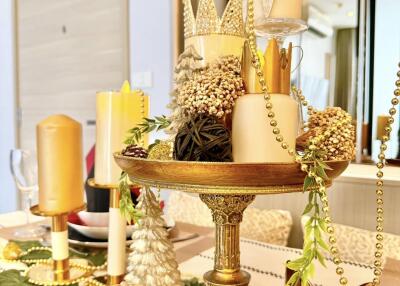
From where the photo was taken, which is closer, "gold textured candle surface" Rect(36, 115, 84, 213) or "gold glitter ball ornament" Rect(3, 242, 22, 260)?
"gold textured candle surface" Rect(36, 115, 84, 213)

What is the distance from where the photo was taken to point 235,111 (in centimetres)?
49

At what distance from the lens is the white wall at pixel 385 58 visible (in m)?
1.51

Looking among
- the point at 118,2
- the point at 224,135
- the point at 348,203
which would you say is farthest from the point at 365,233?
the point at 118,2

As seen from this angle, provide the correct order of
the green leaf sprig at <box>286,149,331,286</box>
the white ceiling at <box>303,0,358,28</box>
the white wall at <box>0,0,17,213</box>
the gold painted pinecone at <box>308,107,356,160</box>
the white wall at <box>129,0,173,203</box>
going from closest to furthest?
the green leaf sprig at <box>286,149,331,286</box> → the gold painted pinecone at <box>308,107,356,160</box> → the white ceiling at <box>303,0,358,28</box> → the white wall at <box>129,0,173,203</box> → the white wall at <box>0,0,17,213</box>

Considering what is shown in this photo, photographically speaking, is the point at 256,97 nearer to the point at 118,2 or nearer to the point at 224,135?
the point at 224,135

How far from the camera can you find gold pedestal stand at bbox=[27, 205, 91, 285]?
0.70 meters

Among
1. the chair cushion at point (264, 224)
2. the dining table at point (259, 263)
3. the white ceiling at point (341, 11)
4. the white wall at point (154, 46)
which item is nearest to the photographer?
the dining table at point (259, 263)

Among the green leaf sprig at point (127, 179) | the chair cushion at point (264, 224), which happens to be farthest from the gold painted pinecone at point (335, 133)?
the chair cushion at point (264, 224)

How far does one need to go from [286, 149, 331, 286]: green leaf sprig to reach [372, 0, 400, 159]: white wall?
1203 millimetres

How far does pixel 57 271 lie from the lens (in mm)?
722

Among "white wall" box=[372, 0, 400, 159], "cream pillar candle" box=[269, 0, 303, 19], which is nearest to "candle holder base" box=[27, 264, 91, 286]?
"cream pillar candle" box=[269, 0, 303, 19]

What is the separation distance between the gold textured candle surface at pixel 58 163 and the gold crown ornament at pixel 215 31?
0.28 metres

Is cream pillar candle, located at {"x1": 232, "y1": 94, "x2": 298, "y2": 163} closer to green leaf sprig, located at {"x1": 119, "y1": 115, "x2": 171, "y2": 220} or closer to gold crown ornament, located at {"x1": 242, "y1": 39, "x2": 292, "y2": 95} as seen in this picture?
gold crown ornament, located at {"x1": 242, "y1": 39, "x2": 292, "y2": 95}

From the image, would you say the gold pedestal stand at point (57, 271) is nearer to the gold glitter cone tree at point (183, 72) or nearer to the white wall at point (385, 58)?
the gold glitter cone tree at point (183, 72)
